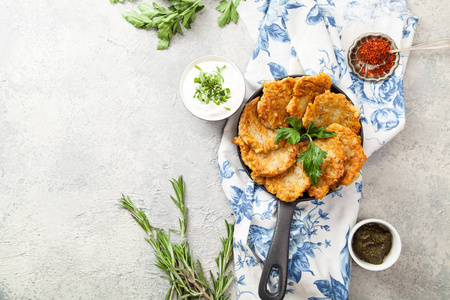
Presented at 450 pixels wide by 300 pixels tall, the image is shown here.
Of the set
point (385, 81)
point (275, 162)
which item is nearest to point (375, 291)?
point (275, 162)

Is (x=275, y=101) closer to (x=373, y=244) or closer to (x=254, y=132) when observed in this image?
(x=254, y=132)

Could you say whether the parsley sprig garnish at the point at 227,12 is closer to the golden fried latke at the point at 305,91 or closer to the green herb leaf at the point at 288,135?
the golden fried latke at the point at 305,91

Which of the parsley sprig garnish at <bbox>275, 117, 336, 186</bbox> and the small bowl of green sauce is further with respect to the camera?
the small bowl of green sauce

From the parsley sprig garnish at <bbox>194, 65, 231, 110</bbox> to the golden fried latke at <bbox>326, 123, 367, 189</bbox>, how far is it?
74 centimetres

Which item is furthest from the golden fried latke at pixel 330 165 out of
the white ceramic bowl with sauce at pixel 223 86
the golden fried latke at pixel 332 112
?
the white ceramic bowl with sauce at pixel 223 86

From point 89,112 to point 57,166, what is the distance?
519 millimetres

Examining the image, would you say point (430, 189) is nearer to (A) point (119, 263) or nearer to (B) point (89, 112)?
(A) point (119, 263)

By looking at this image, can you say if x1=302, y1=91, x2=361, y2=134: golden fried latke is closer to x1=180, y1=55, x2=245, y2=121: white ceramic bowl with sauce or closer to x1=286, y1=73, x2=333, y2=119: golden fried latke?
x1=286, y1=73, x2=333, y2=119: golden fried latke

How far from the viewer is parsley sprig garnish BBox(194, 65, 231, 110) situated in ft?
7.93

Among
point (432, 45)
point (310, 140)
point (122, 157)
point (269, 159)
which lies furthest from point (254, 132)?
point (432, 45)

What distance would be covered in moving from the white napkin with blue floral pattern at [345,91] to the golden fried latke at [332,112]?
0.34 m

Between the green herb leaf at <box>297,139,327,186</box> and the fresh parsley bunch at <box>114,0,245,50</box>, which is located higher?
the fresh parsley bunch at <box>114,0,245,50</box>

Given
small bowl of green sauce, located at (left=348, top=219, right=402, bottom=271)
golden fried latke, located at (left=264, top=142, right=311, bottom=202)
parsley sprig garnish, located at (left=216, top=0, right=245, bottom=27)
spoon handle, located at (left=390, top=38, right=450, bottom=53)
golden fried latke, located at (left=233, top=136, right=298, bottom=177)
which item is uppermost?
parsley sprig garnish, located at (left=216, top=0, right=245, bottom=27)

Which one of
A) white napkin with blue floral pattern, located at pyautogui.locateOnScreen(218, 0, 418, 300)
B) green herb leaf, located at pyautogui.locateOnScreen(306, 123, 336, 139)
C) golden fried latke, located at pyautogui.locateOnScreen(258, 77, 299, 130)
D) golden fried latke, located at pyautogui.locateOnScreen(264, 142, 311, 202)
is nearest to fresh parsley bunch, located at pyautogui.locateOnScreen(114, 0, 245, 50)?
white napkin with blue floral pattern, located at pyautogui.locateOnScreen(218, 0, 418, 300)
